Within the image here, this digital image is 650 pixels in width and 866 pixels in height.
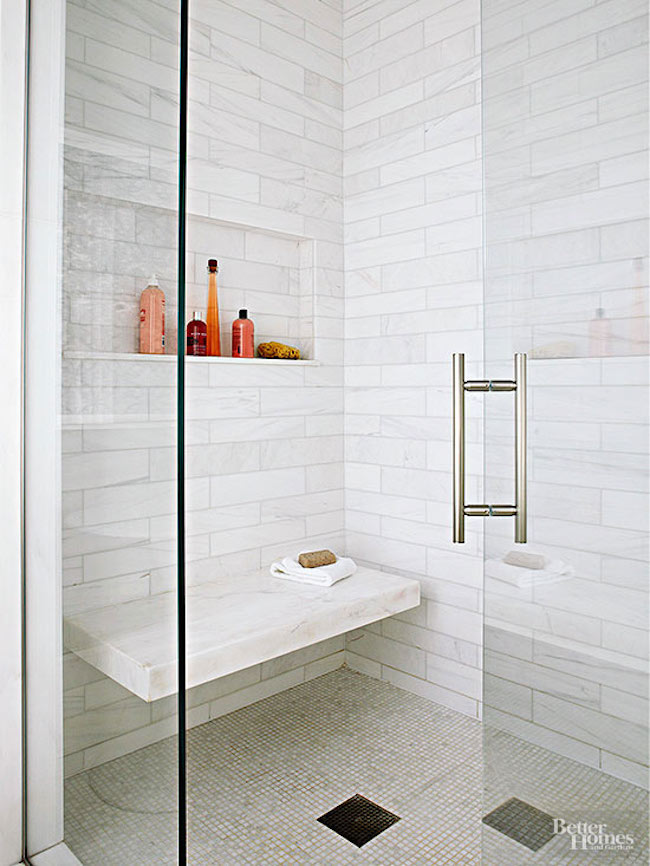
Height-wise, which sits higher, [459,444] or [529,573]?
[459,444]

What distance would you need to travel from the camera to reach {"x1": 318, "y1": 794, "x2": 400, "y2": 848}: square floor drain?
1.82 metres

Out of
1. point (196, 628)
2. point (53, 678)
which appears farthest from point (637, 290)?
point (196, 628)

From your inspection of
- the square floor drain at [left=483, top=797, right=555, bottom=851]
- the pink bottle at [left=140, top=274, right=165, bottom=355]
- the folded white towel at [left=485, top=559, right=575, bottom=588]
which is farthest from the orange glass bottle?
the square floor drain at [left=483, top=797, right=555, bottom=851]

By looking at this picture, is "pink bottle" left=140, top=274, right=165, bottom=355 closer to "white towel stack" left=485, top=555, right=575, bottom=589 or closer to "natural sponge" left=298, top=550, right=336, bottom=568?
"white towel stack" left=485, top=555, right=575, bottom=589

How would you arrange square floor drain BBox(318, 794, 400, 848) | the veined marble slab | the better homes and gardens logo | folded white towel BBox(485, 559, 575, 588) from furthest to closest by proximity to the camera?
square floor drain BBox(318, 794, 400, 848) → the veined marble slab → folded white towel BBox(485, 559, 575, 588) → the better homes and gardens logo

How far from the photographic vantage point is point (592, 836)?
2.72ft

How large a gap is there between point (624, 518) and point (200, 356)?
5.93 feet

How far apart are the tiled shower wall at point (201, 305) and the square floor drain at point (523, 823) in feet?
1.68

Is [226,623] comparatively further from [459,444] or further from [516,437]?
[516,437]

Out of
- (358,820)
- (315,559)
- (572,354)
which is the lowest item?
(358,820)

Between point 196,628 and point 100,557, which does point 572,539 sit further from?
point 196,628

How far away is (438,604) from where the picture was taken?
261 centimetres

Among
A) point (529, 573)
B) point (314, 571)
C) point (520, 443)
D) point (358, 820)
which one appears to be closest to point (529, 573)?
point (529, 573)

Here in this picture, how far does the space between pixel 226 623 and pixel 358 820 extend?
681 mm
